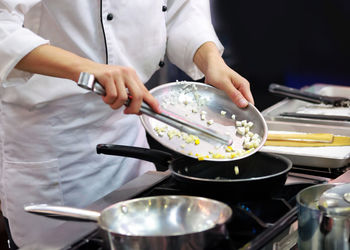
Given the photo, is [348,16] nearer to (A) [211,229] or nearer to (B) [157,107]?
(B) [157,107]

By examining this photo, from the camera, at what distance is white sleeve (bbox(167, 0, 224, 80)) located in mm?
1733

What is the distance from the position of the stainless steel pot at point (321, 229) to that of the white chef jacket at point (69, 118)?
75cm

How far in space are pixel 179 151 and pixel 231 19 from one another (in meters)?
2.62

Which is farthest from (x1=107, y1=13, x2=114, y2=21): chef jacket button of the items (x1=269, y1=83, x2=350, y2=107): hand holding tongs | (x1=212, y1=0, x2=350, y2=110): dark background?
(x1=212, y1=0, x2=350, y2=110): dark background

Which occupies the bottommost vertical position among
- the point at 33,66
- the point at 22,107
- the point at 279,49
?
the point at 279,49

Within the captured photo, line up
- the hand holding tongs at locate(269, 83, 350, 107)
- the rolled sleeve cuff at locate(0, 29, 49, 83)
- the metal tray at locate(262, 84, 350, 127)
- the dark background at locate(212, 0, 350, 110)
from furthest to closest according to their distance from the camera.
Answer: the dark background at locate(212, 0, 350, 110) → the hand holding tongs at locate(269, 83, 350, 107) → the metal tray at locate(262, 84, 350, 127) → the rolled sleeve cuff at locate(0, 29, 49, 83)

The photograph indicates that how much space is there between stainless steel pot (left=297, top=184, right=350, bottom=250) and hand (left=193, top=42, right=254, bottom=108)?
1.61ft

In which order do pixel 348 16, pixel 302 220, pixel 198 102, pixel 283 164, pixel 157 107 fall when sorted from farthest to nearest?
pixel 348 16 → pixel 198 102 → pixel 283 164 → pixel 157 107 → pixel 302 220

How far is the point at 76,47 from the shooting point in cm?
151

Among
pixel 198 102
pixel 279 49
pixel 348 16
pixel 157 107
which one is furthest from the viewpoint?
pixel 279 49

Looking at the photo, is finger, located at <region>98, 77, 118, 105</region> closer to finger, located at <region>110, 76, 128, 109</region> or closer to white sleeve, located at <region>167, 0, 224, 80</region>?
finger, located at <region>110, 76, 128, 109</region>

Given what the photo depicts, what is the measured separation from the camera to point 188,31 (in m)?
1.75

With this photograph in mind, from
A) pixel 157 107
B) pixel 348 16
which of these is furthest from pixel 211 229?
pixel 348 16

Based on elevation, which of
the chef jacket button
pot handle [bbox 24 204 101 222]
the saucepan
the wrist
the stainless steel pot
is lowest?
the stainless steel pot
